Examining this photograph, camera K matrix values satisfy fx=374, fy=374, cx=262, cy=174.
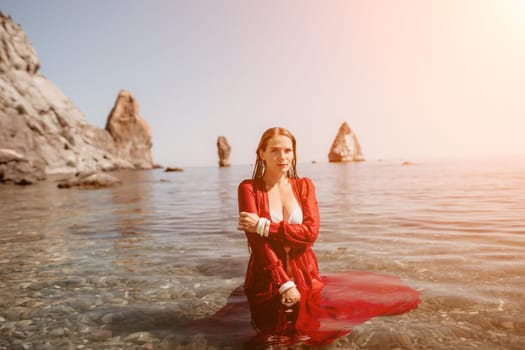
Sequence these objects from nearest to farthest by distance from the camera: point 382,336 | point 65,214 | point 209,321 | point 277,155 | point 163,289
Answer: point 382,336, point 277,155, point 209,321, point 163,289, point 65,214

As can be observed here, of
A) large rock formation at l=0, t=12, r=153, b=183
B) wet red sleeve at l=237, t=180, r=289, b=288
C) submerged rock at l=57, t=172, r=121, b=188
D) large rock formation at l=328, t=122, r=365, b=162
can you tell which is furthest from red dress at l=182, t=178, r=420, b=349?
large rock formation at l=328, t=122, r=365, b=162

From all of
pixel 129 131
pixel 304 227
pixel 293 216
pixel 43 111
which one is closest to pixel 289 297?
pixel 304 227

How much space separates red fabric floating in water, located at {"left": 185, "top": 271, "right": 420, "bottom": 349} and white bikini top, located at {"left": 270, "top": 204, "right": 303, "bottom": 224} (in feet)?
2.62

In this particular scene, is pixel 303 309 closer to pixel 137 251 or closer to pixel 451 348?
pixel 451 348

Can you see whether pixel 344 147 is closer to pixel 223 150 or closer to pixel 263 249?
pixel 223 150

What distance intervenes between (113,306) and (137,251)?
3194mm

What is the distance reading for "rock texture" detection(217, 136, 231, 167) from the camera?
116750mm

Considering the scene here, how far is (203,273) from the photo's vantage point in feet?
19.7

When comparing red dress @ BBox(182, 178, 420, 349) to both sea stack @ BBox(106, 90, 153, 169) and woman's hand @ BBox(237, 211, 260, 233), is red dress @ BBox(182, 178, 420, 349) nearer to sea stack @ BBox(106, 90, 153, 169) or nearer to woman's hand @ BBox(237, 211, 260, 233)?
woman's hand @ BBox(237, 211, 260, 233)

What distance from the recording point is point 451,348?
Result: 3.22 metres

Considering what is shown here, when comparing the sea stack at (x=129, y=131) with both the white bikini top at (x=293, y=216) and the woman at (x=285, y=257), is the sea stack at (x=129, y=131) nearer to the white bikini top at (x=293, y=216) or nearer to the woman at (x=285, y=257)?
the woman at (x=285, y=257)

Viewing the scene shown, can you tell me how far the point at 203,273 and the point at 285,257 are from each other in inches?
102

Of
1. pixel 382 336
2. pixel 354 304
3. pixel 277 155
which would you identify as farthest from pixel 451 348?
pixel 277 155

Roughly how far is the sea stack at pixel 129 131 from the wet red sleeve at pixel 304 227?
134196 mm
